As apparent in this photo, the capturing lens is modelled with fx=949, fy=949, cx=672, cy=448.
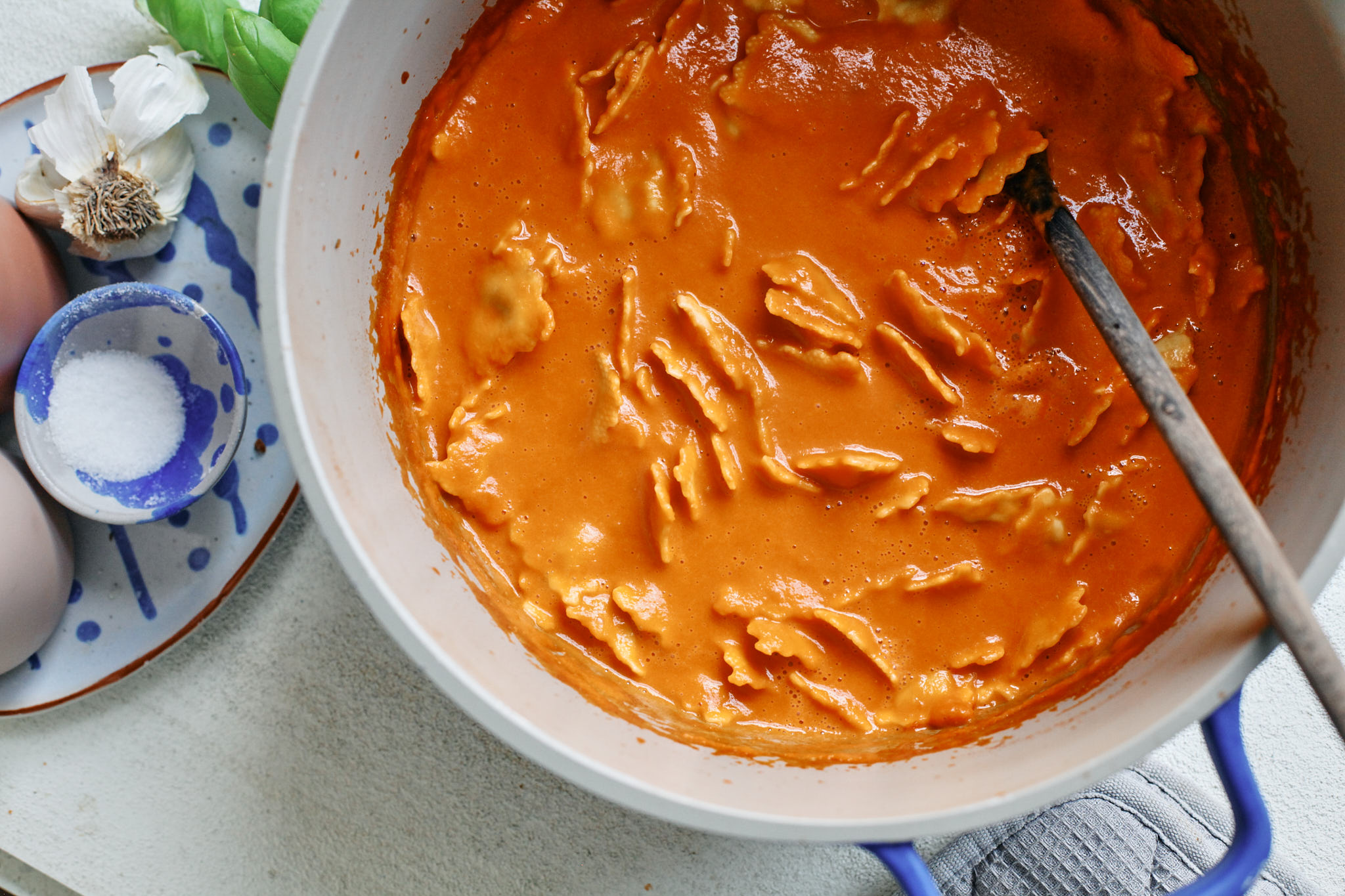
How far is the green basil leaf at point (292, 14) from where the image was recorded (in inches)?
40.6

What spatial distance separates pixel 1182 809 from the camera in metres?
1.25

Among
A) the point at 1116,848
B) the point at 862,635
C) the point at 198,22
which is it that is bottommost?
the point at 1116,848

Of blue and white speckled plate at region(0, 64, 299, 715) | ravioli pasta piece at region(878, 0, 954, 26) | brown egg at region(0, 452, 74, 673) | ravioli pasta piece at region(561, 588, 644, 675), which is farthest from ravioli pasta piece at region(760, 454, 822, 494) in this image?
brown egg at region(0, 452, 74, 673)

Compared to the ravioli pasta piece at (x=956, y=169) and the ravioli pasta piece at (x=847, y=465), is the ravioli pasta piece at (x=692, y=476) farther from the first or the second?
the ravioli pasta piece at (x=956, y=169)

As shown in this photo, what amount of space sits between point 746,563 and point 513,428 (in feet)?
0.95

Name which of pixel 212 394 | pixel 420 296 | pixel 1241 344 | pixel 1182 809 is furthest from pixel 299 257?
pixel 1182 809

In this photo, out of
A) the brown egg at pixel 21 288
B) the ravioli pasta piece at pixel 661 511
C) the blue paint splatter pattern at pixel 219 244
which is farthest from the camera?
the blue paint splatter pattern at pixel 219 244

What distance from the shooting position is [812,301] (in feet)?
3.28

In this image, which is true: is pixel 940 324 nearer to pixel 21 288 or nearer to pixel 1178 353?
pixel 1178 353

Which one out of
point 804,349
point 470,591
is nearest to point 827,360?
point 804,349

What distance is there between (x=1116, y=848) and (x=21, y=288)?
152 cm

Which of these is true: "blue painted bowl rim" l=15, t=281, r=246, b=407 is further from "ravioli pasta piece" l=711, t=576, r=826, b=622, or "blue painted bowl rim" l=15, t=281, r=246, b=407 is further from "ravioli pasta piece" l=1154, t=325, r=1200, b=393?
"ravioli pasta piece" l=1154, t=325, r=1200, b=393

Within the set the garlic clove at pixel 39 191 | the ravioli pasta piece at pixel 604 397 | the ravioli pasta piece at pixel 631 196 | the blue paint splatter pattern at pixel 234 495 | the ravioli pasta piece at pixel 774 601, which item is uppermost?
the ravioli pasta piece at pixel 631 196

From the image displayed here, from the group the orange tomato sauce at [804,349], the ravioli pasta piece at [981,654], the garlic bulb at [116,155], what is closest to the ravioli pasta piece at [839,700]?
the orange tomato sauce at [804,349]
